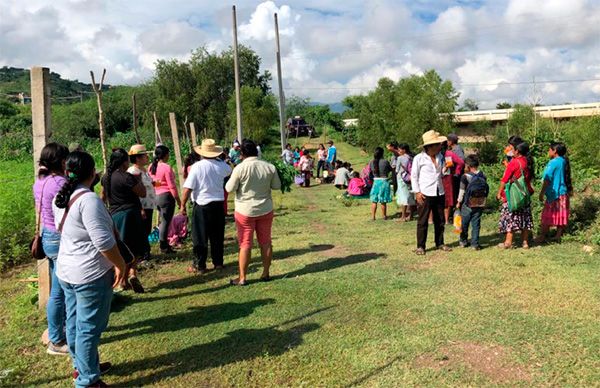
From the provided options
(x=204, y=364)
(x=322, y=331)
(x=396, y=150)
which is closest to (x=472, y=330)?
(x=322, y=331)

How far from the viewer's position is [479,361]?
3574 mm

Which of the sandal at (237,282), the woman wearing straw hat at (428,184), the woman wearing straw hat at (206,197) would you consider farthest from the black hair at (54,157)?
the woman wearing straw hat at (428,184)

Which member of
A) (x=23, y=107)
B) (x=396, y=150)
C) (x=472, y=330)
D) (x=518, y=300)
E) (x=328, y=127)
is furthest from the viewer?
(x=23, y=107)

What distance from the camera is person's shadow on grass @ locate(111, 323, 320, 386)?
3.69m

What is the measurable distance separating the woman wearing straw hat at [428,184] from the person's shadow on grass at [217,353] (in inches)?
117

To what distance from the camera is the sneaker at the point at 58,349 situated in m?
4.02

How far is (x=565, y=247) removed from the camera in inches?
265

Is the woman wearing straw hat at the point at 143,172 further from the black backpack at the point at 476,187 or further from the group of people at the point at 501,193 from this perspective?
the black backpack at the point at 476,187

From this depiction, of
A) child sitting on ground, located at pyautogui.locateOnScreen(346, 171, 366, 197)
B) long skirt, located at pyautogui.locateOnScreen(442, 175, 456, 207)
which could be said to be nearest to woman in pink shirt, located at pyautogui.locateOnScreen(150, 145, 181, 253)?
long skirt, located at pyautogui.locateOnScreen(442, 175, 456, 207)

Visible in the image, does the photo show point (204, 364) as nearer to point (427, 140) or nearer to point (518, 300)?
point (518, 300)

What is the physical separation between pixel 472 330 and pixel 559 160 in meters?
3.96

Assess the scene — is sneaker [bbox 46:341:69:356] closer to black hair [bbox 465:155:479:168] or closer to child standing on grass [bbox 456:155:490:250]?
child standing on grass [bbox 456:155:490:250]

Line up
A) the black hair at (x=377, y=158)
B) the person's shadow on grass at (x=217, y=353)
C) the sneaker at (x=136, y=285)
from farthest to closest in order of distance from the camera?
1. the black hair at (x=377, y=158)
2. the sneaker at (x=136, y=285)
3. the person's shadow on grass at (x=217, y=353)

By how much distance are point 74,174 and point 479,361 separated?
3232mm
